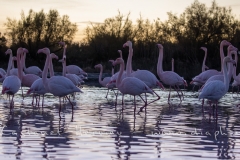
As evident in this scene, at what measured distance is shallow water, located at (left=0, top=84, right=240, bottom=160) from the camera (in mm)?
6762

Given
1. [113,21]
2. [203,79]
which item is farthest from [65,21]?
[203,79]

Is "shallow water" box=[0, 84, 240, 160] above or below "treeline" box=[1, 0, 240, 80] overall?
below

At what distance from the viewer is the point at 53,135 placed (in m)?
8.08

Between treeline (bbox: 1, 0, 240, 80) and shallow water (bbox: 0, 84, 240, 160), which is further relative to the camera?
treeline (bbox: 1, 0, 240, 80)

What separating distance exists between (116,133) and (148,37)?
28.3m

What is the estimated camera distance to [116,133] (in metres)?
8.45

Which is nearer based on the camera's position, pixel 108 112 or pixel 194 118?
pixel 194 118

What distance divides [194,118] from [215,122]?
0.62 meters

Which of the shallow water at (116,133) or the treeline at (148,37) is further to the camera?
the treeline at (148,37)

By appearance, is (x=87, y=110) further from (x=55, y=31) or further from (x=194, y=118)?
(x=55, y=31)

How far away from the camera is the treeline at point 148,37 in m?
31.8

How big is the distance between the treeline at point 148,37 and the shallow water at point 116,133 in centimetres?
1716

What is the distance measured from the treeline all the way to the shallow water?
1716cm

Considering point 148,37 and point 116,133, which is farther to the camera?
point 148,37
